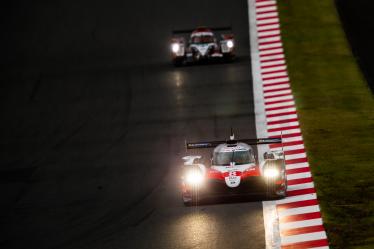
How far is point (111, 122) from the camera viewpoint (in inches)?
1355

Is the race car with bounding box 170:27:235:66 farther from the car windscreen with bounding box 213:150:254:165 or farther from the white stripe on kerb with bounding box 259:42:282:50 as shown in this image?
the car windscreen with bounding box 213:150:254:165

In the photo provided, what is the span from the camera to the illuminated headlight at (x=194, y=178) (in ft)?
80.2

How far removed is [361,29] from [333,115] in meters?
10.2

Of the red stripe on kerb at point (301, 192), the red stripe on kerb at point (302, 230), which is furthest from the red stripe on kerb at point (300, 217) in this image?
the red stripe on kerb at point (301, 192)

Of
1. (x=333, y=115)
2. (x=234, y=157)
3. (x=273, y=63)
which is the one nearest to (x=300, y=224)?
(x=234, y=157)

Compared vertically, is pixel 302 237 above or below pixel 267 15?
below

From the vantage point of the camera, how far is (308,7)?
46.8 meters

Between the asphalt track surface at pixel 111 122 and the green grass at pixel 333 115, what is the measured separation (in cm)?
201

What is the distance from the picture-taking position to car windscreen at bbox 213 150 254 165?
25484 mm

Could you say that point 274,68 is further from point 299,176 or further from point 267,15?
point 299,176

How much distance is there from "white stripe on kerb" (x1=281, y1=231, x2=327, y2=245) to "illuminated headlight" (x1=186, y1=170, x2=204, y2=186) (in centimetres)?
328

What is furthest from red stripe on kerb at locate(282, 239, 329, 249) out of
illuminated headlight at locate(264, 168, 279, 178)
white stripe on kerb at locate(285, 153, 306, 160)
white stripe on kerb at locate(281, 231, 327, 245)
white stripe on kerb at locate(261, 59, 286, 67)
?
white stripe on kerb at locate(261, 59, 286, 67)

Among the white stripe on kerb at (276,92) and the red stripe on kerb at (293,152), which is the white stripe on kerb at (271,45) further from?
the red stripe on kerb at (293,152)

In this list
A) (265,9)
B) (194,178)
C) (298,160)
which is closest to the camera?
(194,178)
